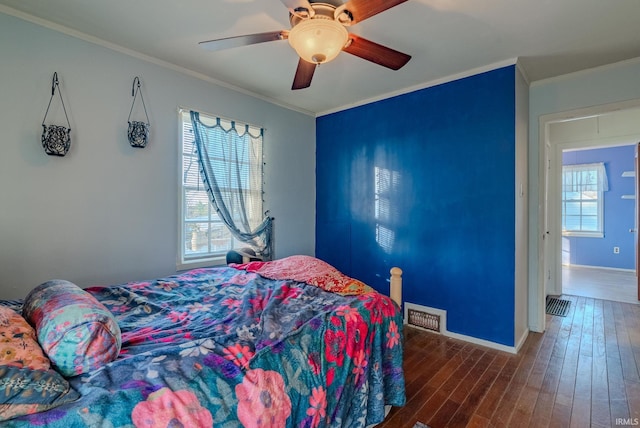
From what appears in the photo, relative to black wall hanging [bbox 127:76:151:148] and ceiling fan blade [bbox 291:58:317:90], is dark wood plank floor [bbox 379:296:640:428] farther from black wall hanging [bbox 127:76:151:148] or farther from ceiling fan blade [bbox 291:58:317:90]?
black wall hanging [bbox 127:76:151:148]

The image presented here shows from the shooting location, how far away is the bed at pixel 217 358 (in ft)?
3.00

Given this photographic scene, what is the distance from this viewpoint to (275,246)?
147 inches

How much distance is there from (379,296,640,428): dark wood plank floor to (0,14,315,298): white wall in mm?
2350

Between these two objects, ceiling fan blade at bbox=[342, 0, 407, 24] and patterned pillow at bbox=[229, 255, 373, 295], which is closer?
ceiling fan blade at bbox=[342, 0, 407, 24]

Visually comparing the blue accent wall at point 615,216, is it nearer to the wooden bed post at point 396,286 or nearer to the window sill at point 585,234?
the window sill at point 585,234

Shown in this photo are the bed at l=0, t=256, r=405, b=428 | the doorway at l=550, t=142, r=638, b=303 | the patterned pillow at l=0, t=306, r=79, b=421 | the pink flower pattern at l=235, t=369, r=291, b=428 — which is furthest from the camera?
the doorway at l=550, t=142, r=638, b=303

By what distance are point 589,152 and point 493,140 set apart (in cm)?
529

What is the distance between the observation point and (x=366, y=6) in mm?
1528

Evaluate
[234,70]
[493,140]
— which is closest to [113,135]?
[234,70]

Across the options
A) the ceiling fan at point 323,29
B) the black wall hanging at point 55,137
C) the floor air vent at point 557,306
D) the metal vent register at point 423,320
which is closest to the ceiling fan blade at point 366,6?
the ceiling fan at point 323,29

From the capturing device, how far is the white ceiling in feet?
6.56

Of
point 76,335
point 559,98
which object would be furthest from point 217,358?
point 559,98

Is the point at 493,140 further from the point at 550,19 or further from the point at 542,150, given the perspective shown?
the point at 550,19

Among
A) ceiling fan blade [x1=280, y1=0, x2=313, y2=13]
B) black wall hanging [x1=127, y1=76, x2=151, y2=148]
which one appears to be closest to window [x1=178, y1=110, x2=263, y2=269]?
black wall hanging [x1=127, y1=76, x2=151, y2=148]
